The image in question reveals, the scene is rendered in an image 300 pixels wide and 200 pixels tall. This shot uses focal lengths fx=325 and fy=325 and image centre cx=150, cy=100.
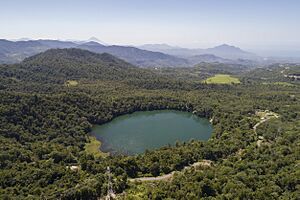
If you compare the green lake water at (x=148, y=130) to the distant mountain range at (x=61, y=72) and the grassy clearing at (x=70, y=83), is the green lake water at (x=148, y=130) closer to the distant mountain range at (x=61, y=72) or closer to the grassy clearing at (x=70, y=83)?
the grassy clearing at (x=70, y=83)

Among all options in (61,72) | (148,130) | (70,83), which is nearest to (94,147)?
(148,130)

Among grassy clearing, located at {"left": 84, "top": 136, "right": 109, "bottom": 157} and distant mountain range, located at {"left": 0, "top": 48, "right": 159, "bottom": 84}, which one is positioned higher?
distant mountain range, located at {"left": 0, "top": 48, "right": 159, "bottom": 84}

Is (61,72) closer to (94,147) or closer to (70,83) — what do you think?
(70,83)

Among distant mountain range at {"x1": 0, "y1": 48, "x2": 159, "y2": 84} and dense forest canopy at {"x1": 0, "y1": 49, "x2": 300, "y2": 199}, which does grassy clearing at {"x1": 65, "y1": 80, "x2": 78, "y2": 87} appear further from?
distant mountain range at {"x1": 0, "y1": 48, "x2": 159, "y2": 84}

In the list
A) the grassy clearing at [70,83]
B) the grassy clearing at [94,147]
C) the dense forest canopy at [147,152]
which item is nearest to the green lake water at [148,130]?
the grassy clearing at [94,147]

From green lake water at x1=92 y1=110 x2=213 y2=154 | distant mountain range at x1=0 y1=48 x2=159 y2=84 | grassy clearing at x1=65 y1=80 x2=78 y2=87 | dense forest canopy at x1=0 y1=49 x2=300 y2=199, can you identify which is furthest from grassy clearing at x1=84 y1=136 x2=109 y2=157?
→ distant mountain range at x1=0 y1=48 x2=159 y2=84

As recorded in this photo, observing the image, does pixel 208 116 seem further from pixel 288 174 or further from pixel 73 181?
pixel 73 181
